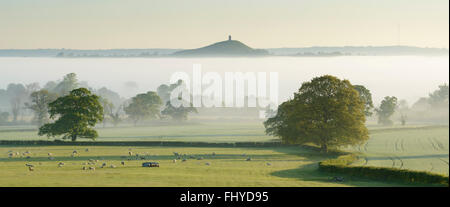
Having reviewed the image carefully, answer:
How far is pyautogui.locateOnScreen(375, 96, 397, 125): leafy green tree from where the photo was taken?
15000 cm

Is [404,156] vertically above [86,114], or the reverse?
[86,114]

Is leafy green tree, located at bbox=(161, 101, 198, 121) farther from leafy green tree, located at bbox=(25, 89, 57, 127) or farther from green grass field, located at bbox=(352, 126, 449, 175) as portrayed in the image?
green grass field, located at bbox=(352, 126, 449, 175)

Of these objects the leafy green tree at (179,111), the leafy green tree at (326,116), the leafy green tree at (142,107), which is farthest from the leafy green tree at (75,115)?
the leafy green tree at (179,111)

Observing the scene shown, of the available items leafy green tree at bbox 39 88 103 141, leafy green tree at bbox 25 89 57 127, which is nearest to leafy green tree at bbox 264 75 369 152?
leafy green tree at bbox 39 88 103 141

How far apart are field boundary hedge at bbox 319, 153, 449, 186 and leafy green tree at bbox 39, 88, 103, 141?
4907 centimetres

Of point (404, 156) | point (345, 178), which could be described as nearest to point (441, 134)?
point (404, 156)

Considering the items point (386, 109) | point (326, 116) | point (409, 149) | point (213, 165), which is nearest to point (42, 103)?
point (326, 116)

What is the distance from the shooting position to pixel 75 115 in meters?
93.6

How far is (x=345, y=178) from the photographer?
57.0m

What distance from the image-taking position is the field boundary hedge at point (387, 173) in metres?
50.7

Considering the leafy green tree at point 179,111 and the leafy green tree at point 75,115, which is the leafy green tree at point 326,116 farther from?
the leafy green tree at point 179,111

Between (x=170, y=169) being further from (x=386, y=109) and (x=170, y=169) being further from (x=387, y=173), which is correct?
(x=386, y=109)
